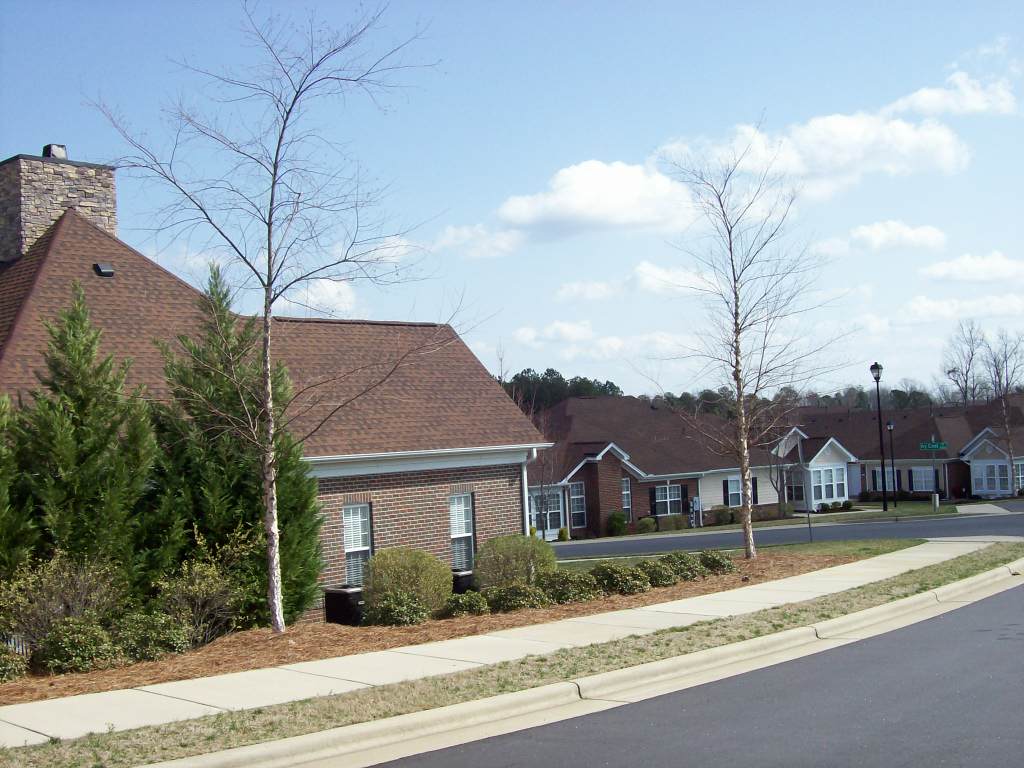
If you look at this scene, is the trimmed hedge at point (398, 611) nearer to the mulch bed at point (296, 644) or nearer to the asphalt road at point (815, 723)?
the mulch bed at point (296, 644)

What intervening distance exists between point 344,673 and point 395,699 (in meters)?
1.64

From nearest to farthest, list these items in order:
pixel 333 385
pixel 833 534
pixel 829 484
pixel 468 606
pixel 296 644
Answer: pixel 296 644 < pixel 468 606 < pixel 333 385 < pixel 833 534 < pixel 829 484

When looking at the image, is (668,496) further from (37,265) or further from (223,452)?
(223,452)

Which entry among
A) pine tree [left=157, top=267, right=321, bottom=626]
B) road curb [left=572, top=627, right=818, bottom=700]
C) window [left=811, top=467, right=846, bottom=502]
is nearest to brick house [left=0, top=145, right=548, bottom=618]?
pine tree [left=157, top=267, right=321, bottom=626]

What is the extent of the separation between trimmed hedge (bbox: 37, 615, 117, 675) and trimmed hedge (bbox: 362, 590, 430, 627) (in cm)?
413

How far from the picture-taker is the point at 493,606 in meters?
14.6

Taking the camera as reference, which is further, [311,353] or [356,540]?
[311,353]

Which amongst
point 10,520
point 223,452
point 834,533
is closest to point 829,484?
point 834,533

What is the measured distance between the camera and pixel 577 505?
167 ft

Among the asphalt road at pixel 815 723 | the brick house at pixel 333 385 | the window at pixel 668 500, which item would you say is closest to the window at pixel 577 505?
the window at pixel 668 500

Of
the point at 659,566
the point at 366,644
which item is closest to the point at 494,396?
the point at 659,566

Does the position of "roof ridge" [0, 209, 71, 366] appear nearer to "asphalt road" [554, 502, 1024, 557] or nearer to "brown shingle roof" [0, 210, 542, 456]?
"brown shingle roof" [0, 210, 542, 456]

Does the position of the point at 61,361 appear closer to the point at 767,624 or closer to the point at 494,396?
the point at 767,624

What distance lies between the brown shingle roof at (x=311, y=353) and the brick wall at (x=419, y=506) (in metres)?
0.64
